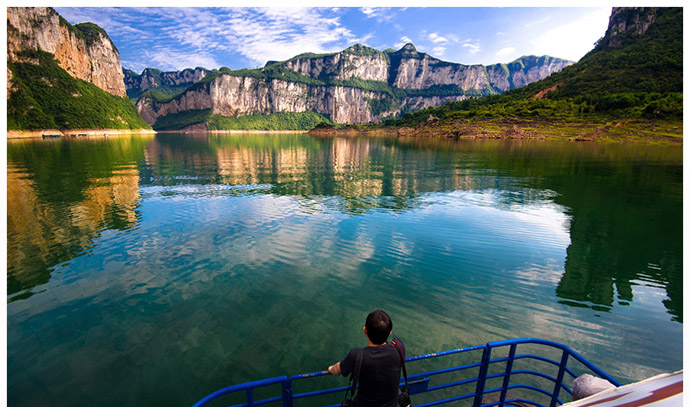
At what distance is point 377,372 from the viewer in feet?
13.3

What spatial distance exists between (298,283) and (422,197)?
1799 centimetres

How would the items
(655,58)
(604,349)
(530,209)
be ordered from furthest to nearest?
(655,58) → (530,209) → (604,349)

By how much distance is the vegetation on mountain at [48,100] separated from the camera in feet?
449

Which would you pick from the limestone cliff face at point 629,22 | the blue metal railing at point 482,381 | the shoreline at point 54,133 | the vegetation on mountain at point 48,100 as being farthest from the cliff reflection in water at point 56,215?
the limestone cliff face at point 629,22

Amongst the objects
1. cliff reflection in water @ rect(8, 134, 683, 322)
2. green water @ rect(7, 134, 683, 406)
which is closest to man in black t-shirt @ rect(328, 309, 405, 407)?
green water @ rect(7, 134, 683, 406)

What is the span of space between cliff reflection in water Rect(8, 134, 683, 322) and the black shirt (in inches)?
422

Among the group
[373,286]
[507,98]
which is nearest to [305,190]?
[373,286]

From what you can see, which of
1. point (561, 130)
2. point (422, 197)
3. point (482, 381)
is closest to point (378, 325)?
point (482, 381)

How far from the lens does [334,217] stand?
70.1ft

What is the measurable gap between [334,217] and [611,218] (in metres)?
20.5

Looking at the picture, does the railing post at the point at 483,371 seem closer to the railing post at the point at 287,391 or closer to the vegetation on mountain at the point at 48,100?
the railing post at the point at 287,391

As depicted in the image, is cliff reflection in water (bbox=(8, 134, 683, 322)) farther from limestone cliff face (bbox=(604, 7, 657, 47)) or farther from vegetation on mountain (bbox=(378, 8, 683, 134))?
limestone cliff face (bbox=(604, 7, 657, 47))

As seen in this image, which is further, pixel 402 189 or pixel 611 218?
pixel 402 189

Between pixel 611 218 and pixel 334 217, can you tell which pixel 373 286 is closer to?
pixel 334 217
